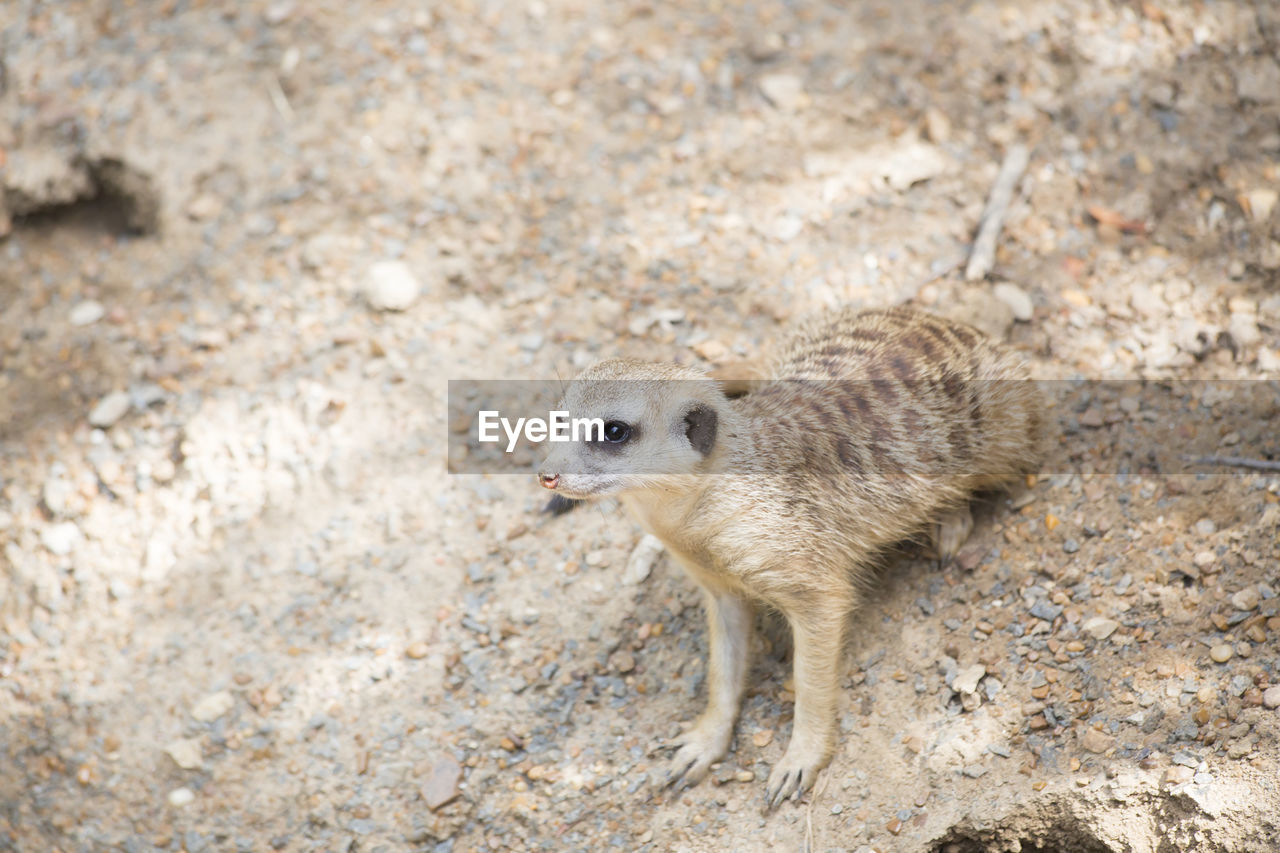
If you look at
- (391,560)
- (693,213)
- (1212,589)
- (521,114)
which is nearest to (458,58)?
(521,114)

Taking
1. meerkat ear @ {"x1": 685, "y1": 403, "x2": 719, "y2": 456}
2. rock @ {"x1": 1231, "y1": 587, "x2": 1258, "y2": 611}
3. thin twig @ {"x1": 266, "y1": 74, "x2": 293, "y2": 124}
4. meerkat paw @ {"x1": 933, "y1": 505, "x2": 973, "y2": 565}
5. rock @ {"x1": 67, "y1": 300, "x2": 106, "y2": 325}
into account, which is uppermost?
thin twig @ {"x1": 266, "y1": 74, "x2": 293, "y2": 124}

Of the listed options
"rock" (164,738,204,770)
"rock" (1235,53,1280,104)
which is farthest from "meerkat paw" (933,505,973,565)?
"rock" (164,738,204,770)

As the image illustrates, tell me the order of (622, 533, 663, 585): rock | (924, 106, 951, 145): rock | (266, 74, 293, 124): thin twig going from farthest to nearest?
(266, 74, 293, 124): thin twig, (924, 106, 951, 145): rock, (622, 533, 663, 585): rock

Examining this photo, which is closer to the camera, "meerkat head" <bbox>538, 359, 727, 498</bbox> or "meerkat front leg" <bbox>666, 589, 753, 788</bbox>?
"meerkat head" <bbox>538, 359, 727, 498</bbox>

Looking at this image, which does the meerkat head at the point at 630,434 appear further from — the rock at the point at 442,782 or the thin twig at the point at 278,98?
the thin twig at the point at 278,98

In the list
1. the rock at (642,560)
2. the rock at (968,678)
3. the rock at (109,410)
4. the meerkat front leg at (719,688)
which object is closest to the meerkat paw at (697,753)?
the meerkat front leg at (719,688)

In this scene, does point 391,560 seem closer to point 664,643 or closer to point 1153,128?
point 664,643

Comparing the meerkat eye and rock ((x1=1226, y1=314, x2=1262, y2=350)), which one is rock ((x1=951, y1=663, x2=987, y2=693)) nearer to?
the meerkat eye
